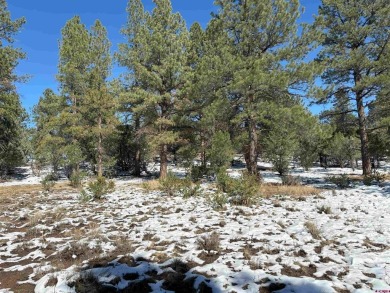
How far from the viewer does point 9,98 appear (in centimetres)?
1892

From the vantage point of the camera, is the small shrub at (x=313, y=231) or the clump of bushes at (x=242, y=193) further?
the clump of bushes at (x=242, y=193)

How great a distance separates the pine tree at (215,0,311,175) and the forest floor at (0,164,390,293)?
619 cm

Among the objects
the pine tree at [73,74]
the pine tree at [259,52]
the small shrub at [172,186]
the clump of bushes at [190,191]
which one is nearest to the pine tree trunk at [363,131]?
the pine tree at [259,52]

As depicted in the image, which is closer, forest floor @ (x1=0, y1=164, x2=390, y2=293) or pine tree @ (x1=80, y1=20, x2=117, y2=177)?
forest floor @ (x1=0, y1=164, x2=390, y2=293)

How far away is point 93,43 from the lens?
1035 inches

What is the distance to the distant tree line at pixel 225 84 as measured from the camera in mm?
14086

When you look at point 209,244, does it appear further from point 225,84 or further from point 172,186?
point 225,84

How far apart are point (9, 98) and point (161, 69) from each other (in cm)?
1025

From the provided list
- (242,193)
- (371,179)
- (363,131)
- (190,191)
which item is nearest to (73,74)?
(190,191)

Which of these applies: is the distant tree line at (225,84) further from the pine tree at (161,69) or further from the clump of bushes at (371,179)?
the clump of bushes at (371,179)

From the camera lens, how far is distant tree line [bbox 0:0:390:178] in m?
14.1

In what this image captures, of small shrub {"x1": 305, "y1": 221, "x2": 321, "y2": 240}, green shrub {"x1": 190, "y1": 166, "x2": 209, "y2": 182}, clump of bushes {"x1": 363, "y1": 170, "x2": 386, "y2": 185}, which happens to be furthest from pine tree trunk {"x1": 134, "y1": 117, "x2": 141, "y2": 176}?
small shrub {"x1": 305, "y1": 221, "x2": 321, "y2": 240}

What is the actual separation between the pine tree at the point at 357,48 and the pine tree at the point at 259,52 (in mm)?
1874

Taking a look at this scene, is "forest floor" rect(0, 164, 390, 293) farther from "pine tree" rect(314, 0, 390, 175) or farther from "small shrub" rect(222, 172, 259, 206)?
"pine tree" rect(314, 0, 390, 175)
